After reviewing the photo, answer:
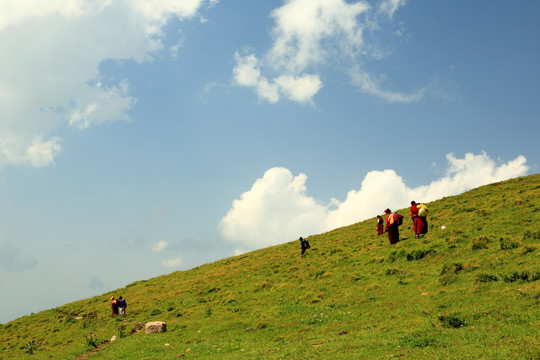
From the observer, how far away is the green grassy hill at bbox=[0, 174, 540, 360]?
1304 cm

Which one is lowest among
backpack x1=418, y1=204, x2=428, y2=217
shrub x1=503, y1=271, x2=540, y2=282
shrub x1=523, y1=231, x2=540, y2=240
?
shrub x1=503, y1=271, x2=540, y2=282

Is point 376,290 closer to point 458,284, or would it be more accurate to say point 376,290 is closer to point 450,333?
point 458,284

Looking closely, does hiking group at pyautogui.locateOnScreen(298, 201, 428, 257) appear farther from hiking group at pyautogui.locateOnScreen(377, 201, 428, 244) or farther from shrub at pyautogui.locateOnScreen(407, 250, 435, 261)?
shrub at pyautogui.locateOnScreen(407, 250, 435, 261)

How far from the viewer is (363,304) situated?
65.8 ft

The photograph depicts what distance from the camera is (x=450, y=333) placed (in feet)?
41.5

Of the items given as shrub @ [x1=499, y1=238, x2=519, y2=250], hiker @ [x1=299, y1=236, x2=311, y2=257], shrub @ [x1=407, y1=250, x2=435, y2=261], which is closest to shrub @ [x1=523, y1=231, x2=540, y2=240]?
shrub @ [x1=499, y1=238, x2=519, y2=250]

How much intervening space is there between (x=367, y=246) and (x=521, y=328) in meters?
22.4

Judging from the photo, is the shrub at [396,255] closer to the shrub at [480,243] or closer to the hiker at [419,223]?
the hiker at [419,223]

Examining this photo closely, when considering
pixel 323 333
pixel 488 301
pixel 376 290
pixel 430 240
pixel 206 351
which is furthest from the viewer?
pixel 430 240

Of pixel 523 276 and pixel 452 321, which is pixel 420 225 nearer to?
pixel 523 276

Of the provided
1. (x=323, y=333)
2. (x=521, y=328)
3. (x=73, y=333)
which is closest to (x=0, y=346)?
(x=73, y=333)

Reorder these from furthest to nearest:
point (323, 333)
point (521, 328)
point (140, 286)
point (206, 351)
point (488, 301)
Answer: point (140, 286)
point (206, 351)
point (323, 333)
point (488, 301)
point (521, 328)

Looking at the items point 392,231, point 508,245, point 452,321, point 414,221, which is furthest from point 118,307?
point 508,245

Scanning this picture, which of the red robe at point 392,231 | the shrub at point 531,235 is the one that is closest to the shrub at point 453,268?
the shrub at point 531,235
